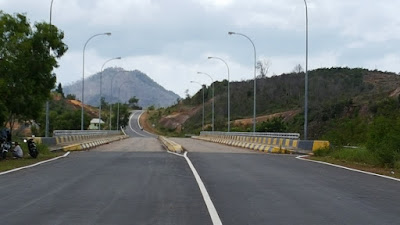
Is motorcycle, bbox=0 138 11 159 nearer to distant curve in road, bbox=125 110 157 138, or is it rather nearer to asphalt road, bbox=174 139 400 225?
asphalt road, bbox=174 139 400 225

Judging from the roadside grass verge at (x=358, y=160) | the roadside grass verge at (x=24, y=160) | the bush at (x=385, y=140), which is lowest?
the roadside grass verge at (x=24, y=160)

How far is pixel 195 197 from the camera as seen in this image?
12109mm

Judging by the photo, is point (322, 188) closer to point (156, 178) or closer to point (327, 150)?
point (156, 178)

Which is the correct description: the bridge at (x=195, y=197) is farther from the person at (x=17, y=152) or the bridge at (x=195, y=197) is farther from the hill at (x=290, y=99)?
the hill at (x=290, y=99)

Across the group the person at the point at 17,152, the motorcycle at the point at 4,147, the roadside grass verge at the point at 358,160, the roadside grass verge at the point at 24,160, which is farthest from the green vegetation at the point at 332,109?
the motorcycle at the point at 4,147

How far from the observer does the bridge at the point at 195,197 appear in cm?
955

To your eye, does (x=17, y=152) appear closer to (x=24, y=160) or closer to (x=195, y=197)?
(x=24, y=160)

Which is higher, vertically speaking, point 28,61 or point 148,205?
point 28,61

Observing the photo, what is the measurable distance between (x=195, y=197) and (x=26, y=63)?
17.4 m

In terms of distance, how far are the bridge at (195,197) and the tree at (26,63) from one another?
873 centimetres

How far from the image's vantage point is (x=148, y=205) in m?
10.9

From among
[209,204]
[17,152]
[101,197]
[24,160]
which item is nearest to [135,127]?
[17,152]

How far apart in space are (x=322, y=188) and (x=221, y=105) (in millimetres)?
130271

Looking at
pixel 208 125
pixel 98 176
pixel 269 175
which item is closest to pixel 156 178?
pixel 98 176
